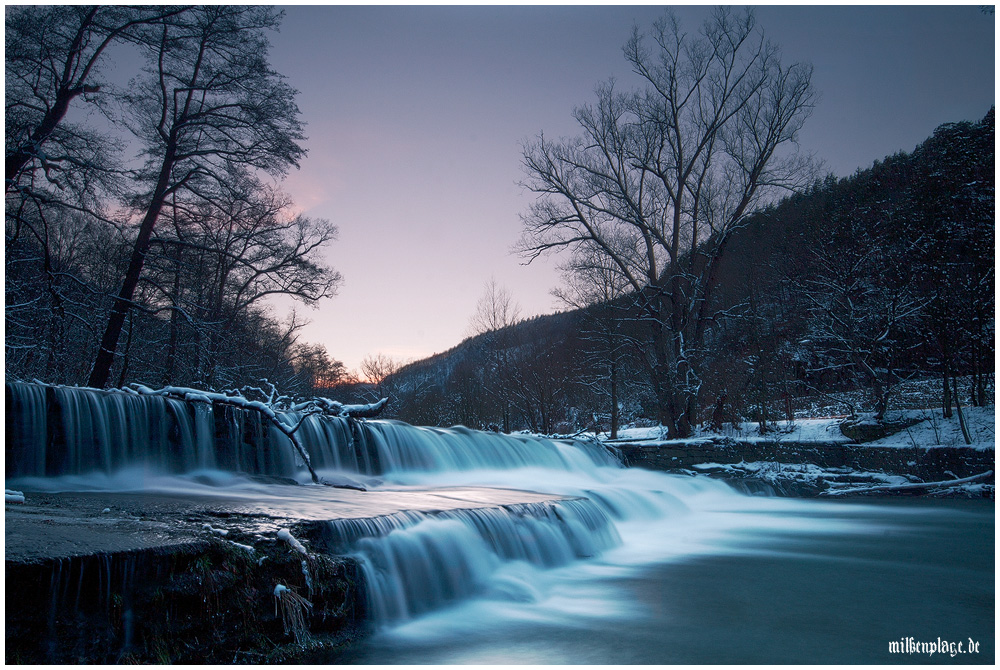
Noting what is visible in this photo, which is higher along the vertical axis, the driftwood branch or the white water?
the driftwood branch

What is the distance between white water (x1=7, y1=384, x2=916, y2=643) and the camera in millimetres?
4953

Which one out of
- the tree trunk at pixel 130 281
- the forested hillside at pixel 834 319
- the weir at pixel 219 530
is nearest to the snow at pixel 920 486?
the forested hillside at pixel 834 319

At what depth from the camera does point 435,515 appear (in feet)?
19.0

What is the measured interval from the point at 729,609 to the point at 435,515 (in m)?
2.79

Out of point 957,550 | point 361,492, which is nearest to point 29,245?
point 361,492

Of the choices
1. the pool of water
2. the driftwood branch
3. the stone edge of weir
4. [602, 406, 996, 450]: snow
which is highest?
the driftwood branch

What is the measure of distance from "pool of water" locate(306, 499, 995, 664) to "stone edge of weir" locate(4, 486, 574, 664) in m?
0.35

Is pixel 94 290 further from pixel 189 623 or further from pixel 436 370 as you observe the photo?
pixel 436 370

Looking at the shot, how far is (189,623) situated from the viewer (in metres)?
3.23

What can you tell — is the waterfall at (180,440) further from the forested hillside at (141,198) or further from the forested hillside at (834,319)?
the forested hillside at (834,319)

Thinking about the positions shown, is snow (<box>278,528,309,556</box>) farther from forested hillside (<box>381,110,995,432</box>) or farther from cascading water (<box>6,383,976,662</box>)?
forested hillside (<box>381,110,995,432</box>)

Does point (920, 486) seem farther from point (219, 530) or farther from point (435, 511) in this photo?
point (219, 530)

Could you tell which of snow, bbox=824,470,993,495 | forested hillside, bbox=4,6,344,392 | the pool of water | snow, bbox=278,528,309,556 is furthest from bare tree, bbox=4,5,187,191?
snow, bbox=824,470,993,495

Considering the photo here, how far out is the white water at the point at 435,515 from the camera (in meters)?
4.95
